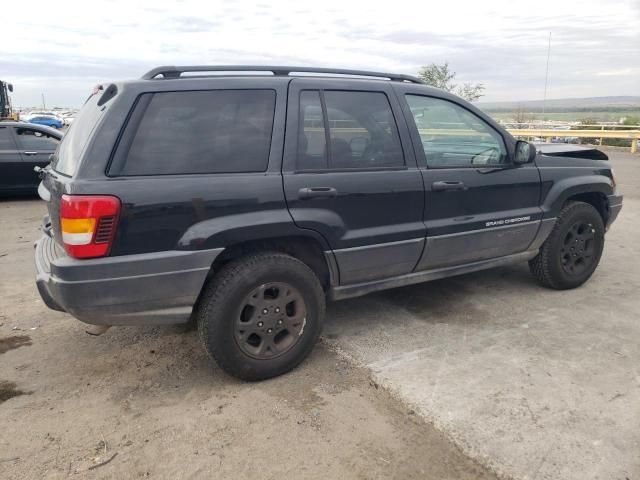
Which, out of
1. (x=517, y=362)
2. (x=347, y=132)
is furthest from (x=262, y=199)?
(x=517, y=362)

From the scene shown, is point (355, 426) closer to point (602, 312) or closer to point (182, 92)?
point (182, 92)

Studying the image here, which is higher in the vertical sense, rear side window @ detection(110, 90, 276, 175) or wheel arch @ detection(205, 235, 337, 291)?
rear side window @ detection(110, 90, 276, 175)

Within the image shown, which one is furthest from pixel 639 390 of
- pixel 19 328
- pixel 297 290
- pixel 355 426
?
pixel 19 328

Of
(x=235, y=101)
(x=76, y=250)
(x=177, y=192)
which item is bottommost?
(x=76, y=250)

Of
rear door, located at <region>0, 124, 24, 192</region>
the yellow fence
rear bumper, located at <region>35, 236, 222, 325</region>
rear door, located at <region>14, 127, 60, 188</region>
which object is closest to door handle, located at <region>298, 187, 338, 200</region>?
rear bumper, located at <region>35, 236, 222, 325</region>

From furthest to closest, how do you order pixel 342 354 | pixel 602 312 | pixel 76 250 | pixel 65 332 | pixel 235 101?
1. pixel 602 312
2. pixel 65 332
3. pixel 342 354
4. pixel 235 101
5. pixel 76 250

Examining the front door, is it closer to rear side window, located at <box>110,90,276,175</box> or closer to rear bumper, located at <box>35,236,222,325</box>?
rear side window, located at <box>110,90,276,175</box>

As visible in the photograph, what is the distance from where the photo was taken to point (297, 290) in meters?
3.18

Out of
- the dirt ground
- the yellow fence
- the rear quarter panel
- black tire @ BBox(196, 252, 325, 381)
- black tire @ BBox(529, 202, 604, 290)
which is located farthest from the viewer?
the yellow fence

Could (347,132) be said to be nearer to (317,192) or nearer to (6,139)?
(317,192)

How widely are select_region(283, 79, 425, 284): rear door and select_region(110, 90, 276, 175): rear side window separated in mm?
192

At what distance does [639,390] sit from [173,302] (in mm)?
2735

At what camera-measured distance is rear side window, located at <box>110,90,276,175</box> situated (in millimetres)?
2797

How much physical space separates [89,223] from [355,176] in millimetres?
1594
